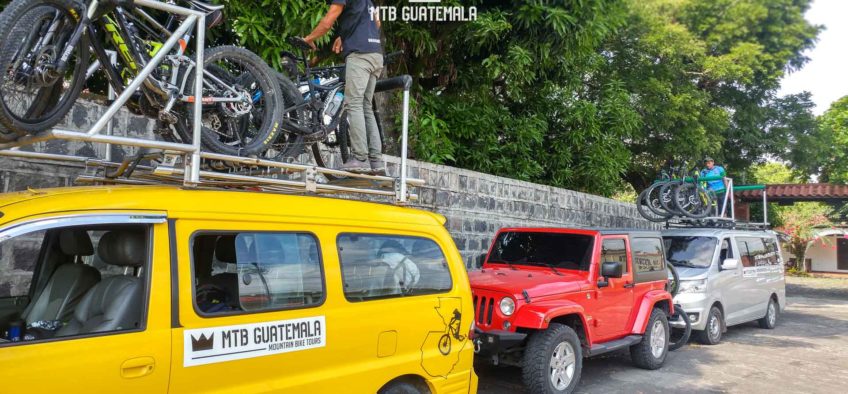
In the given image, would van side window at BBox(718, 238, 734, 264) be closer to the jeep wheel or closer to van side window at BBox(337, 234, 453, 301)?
the jeep wheel

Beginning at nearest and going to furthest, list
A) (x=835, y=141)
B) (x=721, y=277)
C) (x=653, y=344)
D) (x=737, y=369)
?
1. (x=653, y=344)
2. (x=737, y=369)
3. (x=721, y=277)
4. (x=835, y=141)

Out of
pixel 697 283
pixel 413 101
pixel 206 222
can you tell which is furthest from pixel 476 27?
pixel 206 222

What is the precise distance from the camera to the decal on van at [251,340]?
9.59 ft

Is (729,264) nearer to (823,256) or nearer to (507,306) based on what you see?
(507,306)

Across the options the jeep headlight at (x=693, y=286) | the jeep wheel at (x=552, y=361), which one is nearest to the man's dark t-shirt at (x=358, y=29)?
the jeep wheel at (x=552, y=361)

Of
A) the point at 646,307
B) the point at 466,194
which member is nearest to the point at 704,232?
the point at 646,307

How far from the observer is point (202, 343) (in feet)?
9.68

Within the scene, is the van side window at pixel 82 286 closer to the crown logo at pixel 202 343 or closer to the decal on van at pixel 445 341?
the crown logo at pixel 202 343

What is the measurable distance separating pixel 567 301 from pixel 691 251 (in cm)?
514

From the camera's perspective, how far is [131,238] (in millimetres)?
2996

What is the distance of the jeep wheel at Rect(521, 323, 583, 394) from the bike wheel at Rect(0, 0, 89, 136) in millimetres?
4296

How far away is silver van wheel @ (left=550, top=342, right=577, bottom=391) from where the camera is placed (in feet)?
19.7

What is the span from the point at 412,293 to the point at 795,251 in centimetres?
3169

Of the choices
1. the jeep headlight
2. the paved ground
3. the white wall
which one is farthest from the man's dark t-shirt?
the white wall
